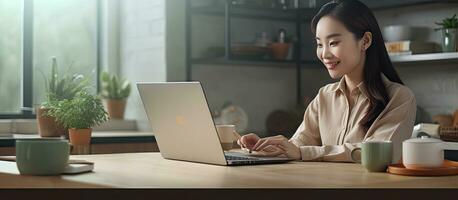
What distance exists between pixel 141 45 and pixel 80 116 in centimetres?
175

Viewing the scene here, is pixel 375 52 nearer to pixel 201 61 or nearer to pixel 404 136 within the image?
pixel 404 136

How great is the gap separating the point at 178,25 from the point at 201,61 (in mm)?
249

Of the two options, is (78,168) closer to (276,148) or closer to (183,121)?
(183,121)

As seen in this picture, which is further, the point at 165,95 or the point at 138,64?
the point at 138,64

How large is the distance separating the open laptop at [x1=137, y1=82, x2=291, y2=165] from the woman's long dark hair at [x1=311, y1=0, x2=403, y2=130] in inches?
16.1

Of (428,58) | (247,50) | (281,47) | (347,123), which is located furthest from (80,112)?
(281,47)

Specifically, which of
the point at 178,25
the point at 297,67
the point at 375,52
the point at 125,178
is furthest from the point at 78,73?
the point at 125,178

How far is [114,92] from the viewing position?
4.52 meters

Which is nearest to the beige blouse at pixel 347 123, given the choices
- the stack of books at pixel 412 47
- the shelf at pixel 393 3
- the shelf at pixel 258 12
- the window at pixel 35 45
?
the stack of books at pixel 412 47

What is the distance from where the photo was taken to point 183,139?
6.95 feet

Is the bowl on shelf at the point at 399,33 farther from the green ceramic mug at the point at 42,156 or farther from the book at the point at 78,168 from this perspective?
the green ceramic mug at the point at 42,156

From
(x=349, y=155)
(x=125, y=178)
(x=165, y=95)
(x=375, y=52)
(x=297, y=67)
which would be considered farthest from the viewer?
(x=297, y=67)

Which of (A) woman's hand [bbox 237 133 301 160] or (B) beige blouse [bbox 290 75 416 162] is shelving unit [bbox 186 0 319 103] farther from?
(A) woman's hand [bbox 237 133 301 160]

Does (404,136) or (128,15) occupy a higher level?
(128,15)
